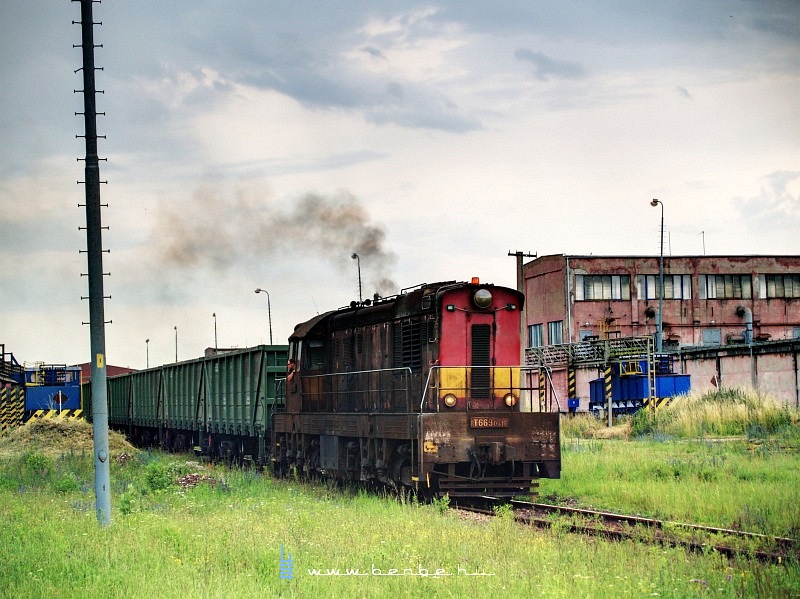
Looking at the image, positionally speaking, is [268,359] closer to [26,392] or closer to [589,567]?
[589,567]

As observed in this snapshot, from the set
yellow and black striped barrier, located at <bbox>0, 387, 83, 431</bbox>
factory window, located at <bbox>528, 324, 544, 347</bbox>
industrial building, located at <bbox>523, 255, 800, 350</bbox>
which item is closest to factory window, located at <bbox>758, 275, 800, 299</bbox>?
industrial building, located at <bbox>523, 255, 800, 350</bbox>

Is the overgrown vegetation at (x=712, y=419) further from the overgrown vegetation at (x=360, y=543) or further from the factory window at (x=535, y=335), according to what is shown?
the factory window at (x=535, y=335)

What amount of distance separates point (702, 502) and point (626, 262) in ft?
139

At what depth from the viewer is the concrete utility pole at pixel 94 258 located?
43.4 feet

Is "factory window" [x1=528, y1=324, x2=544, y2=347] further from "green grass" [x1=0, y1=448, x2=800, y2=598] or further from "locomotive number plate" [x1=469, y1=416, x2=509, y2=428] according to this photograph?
"green grass" [x1=0, y1=448, x2=800, y2=598]

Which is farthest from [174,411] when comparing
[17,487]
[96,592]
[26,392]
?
[96,592]

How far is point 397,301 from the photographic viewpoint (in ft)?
58.8

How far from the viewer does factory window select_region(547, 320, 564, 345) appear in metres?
55.5

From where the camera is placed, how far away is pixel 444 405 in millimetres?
15992

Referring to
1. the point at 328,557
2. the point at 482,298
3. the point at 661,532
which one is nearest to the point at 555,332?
the point at 482,298

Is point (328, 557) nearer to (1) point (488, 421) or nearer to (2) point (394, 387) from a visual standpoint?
(1) point (488, 421)

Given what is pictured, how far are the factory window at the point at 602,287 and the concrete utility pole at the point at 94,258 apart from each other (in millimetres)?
43632

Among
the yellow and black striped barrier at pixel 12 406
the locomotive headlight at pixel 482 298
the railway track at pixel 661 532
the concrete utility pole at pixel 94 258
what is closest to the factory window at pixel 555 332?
the yellow and black striped barrier at pixel 12 406

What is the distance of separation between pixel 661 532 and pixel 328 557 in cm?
466
